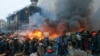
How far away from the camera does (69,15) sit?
33781 mm

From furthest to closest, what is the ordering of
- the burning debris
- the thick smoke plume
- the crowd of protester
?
the thick smoke plume < the burning debris < the crowd of protester

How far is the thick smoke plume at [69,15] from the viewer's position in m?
31.8

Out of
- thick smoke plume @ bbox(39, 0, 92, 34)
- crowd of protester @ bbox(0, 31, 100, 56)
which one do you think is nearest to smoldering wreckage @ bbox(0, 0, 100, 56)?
thick smoke plume @ bbox(39, 0, 92, 34)

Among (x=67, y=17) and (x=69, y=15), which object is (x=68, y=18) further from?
(x=69, y=15)

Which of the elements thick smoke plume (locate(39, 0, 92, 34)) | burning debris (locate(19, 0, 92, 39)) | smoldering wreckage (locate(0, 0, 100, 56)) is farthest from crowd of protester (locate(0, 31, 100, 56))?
thick smoke plume (locate(39, 0, 92, 34))

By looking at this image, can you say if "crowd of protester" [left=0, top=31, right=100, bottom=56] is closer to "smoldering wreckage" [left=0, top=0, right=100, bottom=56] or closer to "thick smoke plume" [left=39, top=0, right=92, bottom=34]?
"smoldering wreckage" [left=0, top=0, right=100, bottom=56]

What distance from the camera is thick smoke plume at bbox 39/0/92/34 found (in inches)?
1254

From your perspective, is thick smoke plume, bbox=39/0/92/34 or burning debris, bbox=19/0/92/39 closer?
burning debris, bbox=19/0/92/39

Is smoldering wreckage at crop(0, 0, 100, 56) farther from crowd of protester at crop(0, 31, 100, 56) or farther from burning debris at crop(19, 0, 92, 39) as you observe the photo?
crowd of protester at crop(0, 31, 100, 56)

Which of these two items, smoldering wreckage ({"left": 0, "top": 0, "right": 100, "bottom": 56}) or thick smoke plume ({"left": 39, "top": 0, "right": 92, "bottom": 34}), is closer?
smoldering wreckage ({"left": 0, "top": 0, "right": 100, "bottom": 56})

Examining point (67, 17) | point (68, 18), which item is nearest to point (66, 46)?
point (68, 18)

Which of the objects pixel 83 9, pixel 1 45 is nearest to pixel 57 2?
pixel 83 9

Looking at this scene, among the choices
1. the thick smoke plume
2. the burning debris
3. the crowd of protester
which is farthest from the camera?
the thick smoke plume

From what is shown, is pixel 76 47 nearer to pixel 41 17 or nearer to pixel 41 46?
pixel 41 46
